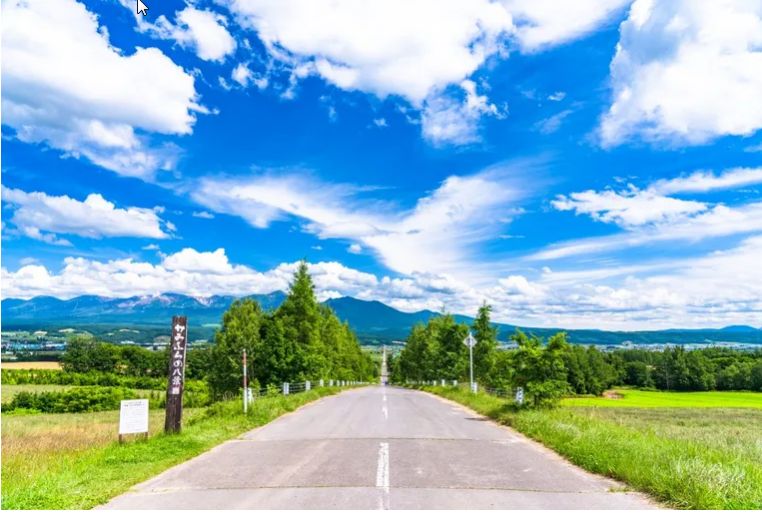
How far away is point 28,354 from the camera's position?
398ft

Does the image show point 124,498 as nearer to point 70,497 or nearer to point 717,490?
point 70,497

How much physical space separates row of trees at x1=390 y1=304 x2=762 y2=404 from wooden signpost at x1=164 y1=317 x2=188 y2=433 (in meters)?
11.3

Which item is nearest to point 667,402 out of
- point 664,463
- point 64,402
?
point 664,463

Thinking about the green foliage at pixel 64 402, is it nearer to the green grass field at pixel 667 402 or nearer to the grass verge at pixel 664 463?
the green grass field at pixel 667 402

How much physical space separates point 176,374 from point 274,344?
24211 millimetres

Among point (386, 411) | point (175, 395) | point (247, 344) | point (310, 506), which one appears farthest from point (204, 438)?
point (247, 344)

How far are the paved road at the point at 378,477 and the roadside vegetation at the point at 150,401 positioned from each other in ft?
2.77

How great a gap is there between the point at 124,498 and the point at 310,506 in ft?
9.56

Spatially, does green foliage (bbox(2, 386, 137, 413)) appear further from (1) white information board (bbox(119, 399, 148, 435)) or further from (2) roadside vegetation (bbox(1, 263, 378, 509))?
(1) white information board (bbox(119, 399, 148, 435))

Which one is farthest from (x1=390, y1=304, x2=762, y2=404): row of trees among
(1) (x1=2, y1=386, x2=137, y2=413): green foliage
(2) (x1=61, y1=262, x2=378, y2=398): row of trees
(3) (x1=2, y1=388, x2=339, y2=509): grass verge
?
(1) (x1=2, y1=386, x2=137, y2=413): green foliage

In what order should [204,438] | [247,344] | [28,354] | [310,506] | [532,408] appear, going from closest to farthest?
[310,506] → [204,438] → [532,408] → [247,344] → [28,354]

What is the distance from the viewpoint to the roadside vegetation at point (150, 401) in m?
8.92

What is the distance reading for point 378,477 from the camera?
8656 mm

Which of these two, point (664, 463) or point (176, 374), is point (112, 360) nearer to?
point (176, 374)
